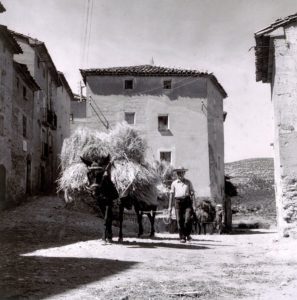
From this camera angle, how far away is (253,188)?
51031mm

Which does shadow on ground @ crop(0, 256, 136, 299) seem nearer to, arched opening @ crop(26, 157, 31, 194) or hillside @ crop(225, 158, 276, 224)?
arched opening @ crop(26, 157, 31, 194)

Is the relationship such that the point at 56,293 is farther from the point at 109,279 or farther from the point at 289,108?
the point at 289,108

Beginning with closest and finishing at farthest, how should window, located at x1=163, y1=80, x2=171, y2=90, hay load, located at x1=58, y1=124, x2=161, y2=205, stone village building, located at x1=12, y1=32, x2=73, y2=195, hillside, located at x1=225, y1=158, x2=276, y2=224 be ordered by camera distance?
hay load, located at x1=58, y1=124, x2=161, y2=205 < stone village building, located at x1=12, y1=32, x2=73, y2=195 < window, located at x1=163, y1=80, x2=171, y2=90 < hillside, located at x1=225, y1=158, x2=276, y2=224

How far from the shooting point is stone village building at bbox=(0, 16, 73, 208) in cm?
2272

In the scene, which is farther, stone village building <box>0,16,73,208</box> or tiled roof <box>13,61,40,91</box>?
tiled roof <box>13,61,40,91</box>

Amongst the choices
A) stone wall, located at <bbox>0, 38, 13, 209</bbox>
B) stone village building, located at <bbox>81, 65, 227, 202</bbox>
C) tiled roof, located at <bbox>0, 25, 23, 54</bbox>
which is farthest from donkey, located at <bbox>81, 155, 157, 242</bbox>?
stone village building, located at <bbox>81, 65, 227, 202</bbox>

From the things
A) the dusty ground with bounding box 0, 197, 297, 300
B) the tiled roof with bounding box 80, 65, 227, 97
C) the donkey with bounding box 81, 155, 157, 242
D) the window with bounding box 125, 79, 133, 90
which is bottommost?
the dusty ground with bounding box 0, 197, 297, 300

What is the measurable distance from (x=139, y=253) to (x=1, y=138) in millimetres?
14492

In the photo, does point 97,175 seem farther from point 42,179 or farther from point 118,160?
point 42,179

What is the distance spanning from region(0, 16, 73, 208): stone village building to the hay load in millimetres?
9595

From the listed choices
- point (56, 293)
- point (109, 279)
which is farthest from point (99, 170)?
point (56, 293)

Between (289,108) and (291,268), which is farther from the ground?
(289,108)

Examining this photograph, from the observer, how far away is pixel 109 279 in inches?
247

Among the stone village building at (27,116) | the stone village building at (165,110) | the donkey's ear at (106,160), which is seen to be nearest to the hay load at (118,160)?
the donkey's ear at (106,160)
